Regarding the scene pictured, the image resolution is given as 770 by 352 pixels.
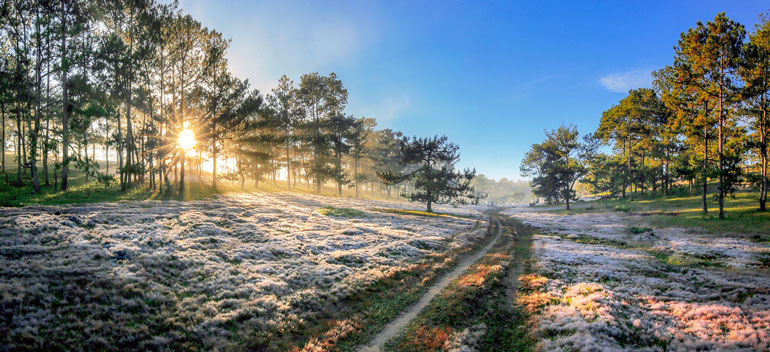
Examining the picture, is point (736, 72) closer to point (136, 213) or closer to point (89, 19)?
point (136, 213)

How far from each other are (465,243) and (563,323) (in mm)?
14735

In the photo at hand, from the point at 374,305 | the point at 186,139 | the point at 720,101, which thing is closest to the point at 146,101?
the point at 186,139

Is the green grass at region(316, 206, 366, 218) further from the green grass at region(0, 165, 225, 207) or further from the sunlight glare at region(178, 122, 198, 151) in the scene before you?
the sunlight glare at region(178, 122, 198, 151)

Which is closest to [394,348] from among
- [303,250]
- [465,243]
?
[303,250]

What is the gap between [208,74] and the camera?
1378 inches

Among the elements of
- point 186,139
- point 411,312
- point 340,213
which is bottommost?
point 411,312

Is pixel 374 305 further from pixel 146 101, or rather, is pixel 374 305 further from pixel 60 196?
pixel 146 101

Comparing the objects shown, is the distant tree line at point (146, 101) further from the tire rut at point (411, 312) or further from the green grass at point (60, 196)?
the tire rut at point (411, 312)

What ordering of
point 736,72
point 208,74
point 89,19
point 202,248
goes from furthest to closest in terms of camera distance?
point 208,74
point 736,72
point 89,19
point 202,248

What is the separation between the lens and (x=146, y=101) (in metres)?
35.4

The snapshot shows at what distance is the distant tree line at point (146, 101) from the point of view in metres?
21.8

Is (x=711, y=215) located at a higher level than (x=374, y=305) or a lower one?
higher

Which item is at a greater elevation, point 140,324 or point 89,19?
→ point 89,19

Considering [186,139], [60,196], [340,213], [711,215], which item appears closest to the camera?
[60,196]
